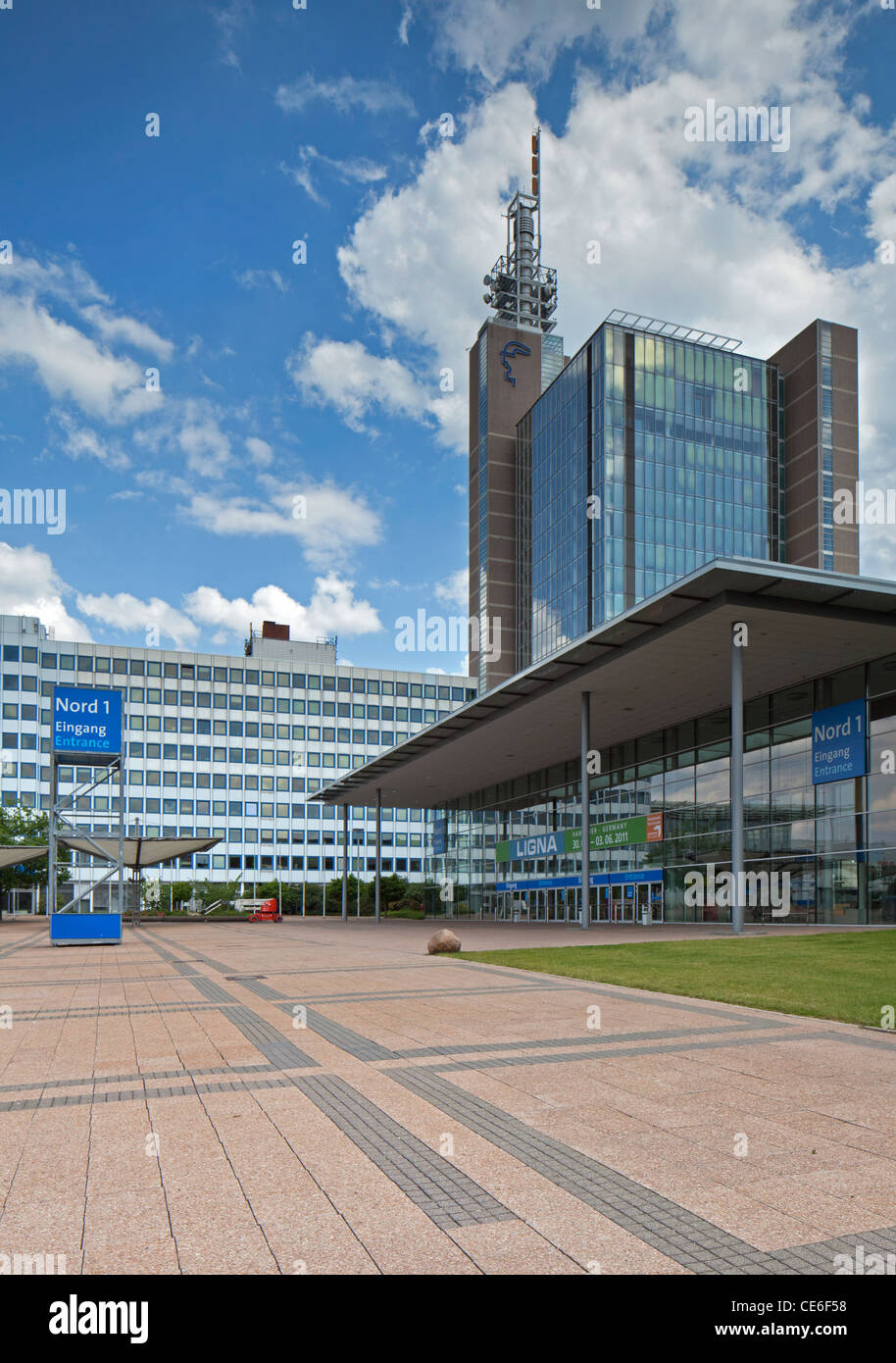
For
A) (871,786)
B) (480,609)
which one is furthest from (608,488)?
(871,786)

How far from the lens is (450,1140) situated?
6.21 metres

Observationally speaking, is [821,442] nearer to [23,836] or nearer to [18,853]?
[18,853]

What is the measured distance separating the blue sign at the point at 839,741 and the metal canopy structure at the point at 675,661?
4.45 feet

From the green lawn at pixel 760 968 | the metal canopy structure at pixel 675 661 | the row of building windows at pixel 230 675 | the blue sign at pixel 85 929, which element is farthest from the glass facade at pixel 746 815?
the row of building windows at pixel 230 675

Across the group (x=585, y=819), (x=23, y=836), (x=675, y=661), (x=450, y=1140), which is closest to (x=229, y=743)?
(x=23, y=836)

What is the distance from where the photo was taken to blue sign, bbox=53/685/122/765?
28.5 m

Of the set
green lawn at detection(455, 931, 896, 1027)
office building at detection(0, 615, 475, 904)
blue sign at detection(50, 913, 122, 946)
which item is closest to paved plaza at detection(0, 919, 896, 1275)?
green lawn at detection(455, 931, 896, 1027)

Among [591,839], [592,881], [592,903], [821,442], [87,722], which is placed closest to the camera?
[87,722]

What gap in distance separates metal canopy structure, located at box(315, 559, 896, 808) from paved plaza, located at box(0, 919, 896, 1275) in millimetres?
14586

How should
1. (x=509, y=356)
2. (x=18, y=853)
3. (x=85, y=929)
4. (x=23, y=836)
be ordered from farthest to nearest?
(x=509, y=356) < (x=23, y=836) < (x=18, y=853) < (x=85, y=929)

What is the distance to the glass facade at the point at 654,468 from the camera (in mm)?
82062

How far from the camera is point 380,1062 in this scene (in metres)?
8.72

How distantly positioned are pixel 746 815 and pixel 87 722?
20.6 m
